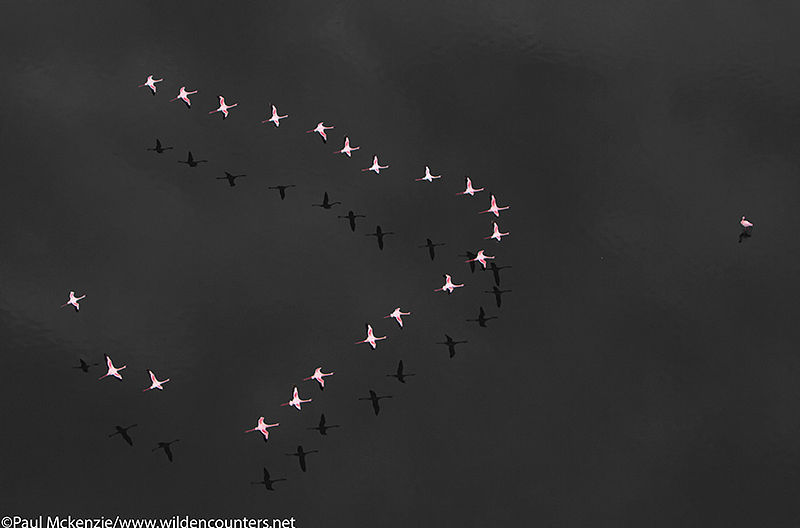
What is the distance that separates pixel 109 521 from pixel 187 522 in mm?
14352

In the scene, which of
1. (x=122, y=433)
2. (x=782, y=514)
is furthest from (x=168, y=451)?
(x=782, y=514)

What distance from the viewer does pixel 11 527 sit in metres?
199

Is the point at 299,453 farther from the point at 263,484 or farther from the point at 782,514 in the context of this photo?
the point at 782,514

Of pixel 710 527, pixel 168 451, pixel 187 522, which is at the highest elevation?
pixel 168 451

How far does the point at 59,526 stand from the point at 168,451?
79.2 ft

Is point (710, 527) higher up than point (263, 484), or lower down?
lower down

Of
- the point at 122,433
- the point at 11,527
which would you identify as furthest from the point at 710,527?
the point at 11,527

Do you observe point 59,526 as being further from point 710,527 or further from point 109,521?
point 710,527

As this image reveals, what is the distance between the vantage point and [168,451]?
655 feet

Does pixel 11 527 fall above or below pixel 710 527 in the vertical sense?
above

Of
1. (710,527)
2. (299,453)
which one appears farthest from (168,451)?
(710,527)

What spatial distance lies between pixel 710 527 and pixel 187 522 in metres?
95.6

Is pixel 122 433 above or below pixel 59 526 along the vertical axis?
above

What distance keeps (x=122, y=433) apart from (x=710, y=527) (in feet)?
357
